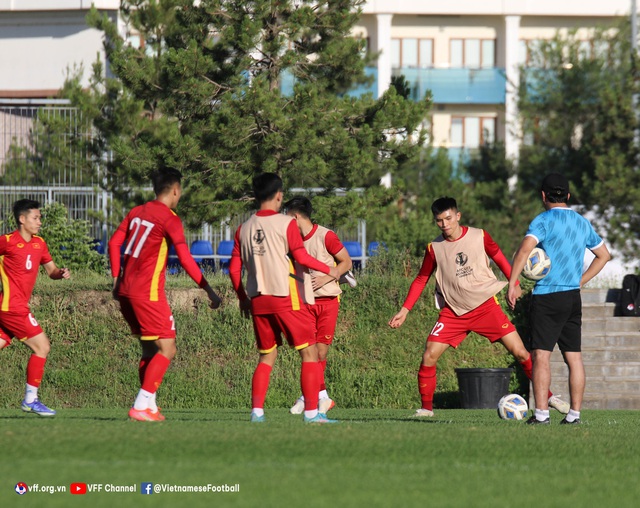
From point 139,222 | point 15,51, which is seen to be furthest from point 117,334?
point 15,51

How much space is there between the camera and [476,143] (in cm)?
5012

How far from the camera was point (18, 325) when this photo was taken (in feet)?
39.8

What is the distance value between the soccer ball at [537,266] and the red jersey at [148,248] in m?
2.79

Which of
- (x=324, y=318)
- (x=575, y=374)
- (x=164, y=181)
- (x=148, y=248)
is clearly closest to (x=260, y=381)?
(x=148, y=248)

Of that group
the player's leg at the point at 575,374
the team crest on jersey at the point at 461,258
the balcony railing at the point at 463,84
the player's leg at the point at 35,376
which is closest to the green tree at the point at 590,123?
the balcony railing at the point at 463,84

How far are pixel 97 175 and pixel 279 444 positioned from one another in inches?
688

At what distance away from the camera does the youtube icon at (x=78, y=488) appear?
6141 mm

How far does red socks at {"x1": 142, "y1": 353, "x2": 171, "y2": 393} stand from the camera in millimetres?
9672

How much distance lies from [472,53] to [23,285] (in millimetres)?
39316

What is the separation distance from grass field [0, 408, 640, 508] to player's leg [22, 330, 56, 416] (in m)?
2.66

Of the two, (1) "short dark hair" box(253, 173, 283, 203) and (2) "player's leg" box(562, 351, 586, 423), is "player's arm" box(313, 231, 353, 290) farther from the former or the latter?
(2) "player's leg" box(562, 351, 586, 423)

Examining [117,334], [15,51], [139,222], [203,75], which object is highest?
[15,51]

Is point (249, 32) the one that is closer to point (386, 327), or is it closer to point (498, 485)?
point (386, 327)

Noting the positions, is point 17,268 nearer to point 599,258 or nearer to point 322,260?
point 322,260
